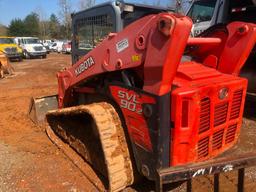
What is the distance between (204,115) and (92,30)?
290 cm

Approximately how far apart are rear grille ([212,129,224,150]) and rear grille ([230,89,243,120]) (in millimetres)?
248

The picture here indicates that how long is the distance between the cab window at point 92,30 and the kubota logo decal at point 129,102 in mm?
1911

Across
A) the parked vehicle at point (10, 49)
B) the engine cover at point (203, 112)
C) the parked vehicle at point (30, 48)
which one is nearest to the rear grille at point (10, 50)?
the parked vehicle at point (10, 49)

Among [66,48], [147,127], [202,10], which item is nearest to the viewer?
[147,127]

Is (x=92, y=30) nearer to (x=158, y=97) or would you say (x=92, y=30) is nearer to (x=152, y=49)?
(x=152, y=49)

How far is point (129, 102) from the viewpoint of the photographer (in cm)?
333

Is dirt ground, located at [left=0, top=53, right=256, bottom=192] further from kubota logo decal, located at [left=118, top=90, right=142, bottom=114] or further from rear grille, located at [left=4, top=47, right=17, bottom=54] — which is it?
rear grille, located at [left=4, top=47, right=17, bottom=54]

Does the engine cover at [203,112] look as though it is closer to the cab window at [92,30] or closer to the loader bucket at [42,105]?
the cab window at [92,30]

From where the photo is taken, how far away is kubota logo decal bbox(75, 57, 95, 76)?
3893 mm

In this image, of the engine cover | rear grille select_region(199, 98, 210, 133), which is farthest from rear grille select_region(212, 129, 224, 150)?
rear grille select_region(199, 98, 210, 133)

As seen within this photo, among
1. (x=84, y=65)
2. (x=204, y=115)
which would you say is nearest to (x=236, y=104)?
(x=204, y=115)

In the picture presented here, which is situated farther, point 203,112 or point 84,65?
point 84,65

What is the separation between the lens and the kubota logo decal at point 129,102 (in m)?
3.21

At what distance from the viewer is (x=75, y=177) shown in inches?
156
